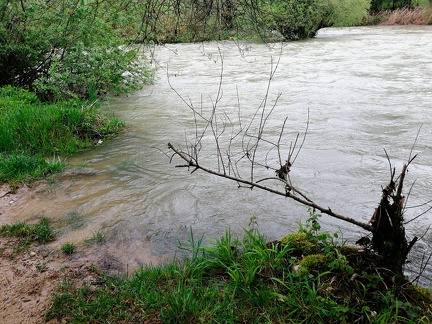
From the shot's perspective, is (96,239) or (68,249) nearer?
(68,249)

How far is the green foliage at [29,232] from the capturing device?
4.55 metres

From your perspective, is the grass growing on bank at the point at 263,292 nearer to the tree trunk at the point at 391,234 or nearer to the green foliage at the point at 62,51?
the tree trunk at the point at 391,234

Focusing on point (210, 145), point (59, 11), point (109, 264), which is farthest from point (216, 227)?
point (59, 11)

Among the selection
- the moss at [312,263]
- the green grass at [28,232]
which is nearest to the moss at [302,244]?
the moss at [312,263]

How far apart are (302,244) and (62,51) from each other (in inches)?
340

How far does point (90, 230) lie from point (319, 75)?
1117cm

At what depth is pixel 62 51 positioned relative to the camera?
1016 centimetres

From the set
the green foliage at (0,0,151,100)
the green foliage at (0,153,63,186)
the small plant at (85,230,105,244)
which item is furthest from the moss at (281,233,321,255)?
the green foliage at (0,0,151,100)

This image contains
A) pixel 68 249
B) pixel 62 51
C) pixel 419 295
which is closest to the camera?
pixel 419 295

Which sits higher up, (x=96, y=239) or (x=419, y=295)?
(x=419, y=295)

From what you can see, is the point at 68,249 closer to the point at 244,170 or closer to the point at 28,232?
the point at 28,232

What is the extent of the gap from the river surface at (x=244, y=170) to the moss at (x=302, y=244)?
2.78 feet

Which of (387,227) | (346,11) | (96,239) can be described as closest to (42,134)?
(96,239)

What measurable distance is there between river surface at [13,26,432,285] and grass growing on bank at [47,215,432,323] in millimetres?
711
